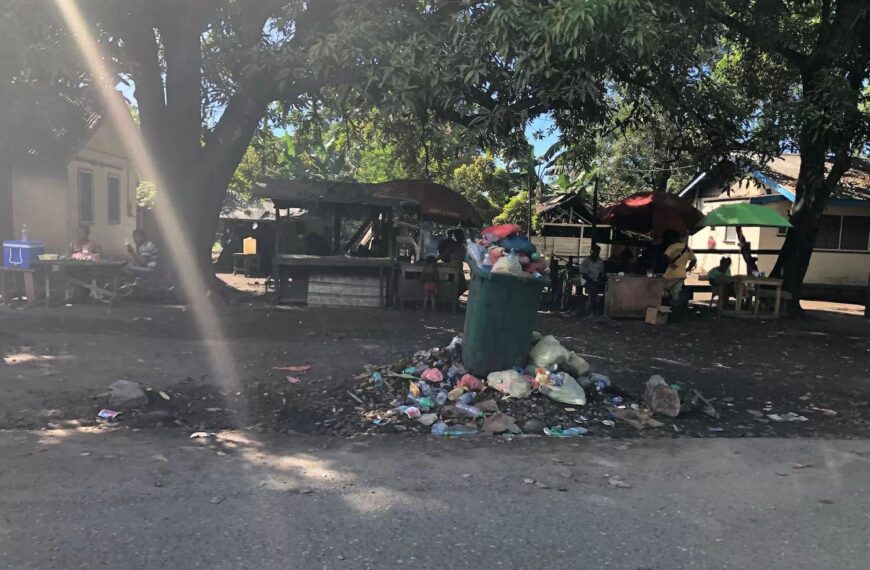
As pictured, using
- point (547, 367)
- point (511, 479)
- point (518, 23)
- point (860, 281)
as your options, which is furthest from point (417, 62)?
point (860, 281)

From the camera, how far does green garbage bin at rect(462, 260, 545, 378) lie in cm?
632

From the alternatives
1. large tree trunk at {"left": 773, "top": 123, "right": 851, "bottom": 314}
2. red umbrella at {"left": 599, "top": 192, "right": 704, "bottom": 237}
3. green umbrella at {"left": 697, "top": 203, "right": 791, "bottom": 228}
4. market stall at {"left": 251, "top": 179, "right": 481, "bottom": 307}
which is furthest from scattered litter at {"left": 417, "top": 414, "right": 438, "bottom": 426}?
large tree trunk at {"left": 773, "top": 123, "right": 851, "bottom": 314}

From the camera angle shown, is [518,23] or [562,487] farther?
[518,23]

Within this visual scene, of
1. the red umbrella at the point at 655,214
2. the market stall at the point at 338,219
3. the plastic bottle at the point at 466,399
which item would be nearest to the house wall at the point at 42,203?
the market stall at the point at 338,219

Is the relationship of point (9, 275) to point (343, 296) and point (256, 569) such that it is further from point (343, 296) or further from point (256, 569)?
point (256, 569)

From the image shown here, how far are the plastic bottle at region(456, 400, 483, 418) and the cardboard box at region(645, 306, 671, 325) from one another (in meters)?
6.56

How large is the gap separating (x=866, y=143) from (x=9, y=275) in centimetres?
1297

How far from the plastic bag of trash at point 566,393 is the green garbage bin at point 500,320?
465mm

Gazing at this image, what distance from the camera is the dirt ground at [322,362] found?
19.0 feet

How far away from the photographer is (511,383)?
6078 millimetres

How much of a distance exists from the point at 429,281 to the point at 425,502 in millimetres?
7923

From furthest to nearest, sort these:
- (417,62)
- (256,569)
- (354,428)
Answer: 1. (417,62)
2. (354,428)
3. (256,569)

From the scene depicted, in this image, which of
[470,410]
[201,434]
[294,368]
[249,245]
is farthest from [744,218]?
[249,245]

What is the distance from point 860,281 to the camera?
1834 centimetres
